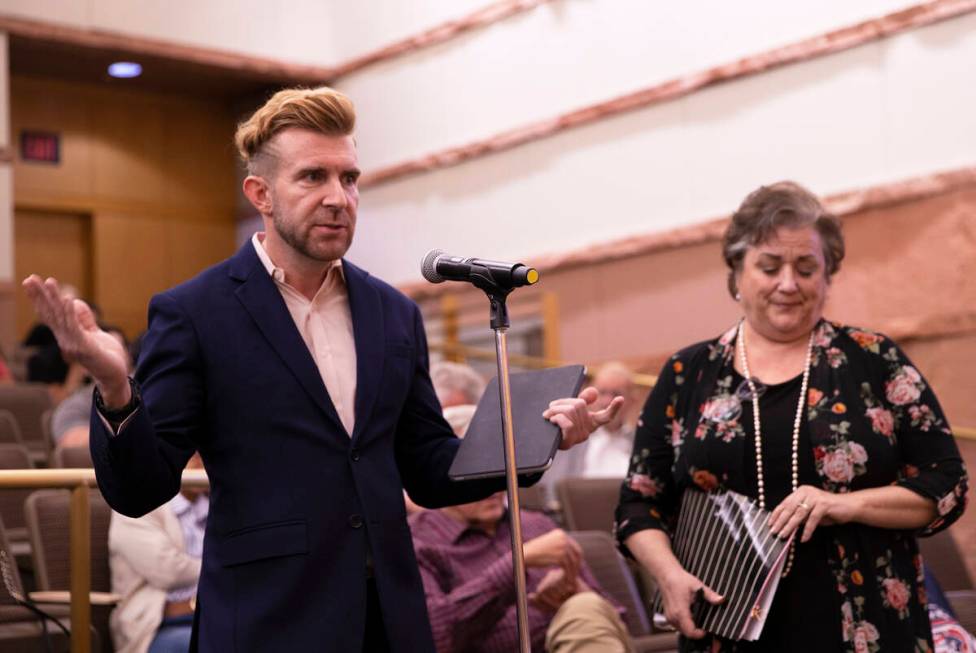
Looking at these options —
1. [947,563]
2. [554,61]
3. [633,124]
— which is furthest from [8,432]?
[554,61]

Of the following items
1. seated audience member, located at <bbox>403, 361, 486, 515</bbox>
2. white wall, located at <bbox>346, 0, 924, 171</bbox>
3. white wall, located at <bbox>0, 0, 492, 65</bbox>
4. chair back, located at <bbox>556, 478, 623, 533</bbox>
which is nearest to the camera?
seated audience member, located at <bbox>403, 361, 486, 515</bbox>

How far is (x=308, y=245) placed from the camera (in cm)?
210

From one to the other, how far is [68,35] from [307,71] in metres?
1.87

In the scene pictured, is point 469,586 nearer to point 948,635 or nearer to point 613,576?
point 613,576

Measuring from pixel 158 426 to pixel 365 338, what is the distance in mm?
358

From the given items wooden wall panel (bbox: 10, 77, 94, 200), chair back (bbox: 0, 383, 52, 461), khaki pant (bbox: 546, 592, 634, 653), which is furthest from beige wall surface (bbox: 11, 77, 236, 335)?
khaki pant (bbox: 546, 592, 634, 653)

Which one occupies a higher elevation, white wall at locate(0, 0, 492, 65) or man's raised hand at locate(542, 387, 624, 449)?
white wall at locate(0, 0, 492, 65)

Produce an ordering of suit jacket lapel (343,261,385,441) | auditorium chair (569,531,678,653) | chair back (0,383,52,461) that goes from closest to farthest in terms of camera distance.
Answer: suit jacket lapel (343,261,385,441) < auditorium chair (569,531,678,653) < chair back (0,383,52,461)

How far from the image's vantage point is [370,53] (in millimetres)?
10469

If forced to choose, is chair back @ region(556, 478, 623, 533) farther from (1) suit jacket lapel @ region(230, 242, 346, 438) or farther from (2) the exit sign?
(2) the exit sign

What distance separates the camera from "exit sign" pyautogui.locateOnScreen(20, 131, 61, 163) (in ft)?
36.3

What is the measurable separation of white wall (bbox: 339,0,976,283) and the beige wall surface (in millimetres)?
1898

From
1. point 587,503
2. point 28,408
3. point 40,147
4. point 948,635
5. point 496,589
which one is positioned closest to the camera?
point 948,635

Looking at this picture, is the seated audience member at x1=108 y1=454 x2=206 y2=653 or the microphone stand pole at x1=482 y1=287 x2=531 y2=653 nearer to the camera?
the microphone stand pole at x1=482 y1=287 x2=531 y2=653
